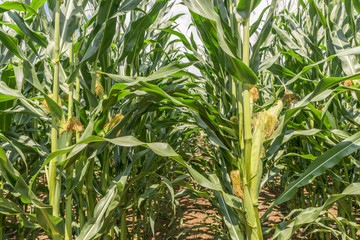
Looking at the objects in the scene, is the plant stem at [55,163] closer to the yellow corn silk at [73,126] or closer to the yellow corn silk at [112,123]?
the yellow corn silk at [73,126]

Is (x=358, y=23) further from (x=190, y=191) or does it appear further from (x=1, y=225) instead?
(x=1, y=225)

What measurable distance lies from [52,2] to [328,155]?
1283 millimetres

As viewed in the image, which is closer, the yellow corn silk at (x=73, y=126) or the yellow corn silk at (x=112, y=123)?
the yellow corn silk at (x=73, y=126)

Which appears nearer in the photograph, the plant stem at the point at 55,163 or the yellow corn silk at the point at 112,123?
the plant stem at the point at 55,163

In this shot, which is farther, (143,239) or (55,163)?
(143,239)

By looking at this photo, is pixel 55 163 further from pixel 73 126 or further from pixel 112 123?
pixel 112 123

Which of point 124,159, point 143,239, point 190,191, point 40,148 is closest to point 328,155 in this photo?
point 190,191

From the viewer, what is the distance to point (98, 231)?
Answer: 96 centimetres

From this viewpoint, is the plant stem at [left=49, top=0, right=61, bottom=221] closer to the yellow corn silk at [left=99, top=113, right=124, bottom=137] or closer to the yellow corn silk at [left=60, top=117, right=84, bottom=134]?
the yellow corn silk at [left=60, top=117, right=84, bottom=134]

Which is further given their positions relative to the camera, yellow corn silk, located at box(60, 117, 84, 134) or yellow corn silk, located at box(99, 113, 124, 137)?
yellow corn silk, located at box(99, 113, 124, 137)

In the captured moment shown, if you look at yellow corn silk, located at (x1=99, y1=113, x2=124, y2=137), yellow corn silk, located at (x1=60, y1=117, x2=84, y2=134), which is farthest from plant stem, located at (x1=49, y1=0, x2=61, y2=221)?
yellow corn silk, located at (x1=99, y1=113, x2=124, y2=137)

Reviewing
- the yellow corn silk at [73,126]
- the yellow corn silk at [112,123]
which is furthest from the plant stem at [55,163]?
the yellow corn silk at [112,123]

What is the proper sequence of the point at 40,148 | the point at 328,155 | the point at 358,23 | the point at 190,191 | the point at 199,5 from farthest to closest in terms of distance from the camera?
the point at 358,23
the point at 190,191
the point at 40,148
the point at 328,155
the point at 199,5

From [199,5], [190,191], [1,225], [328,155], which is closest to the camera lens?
[199,5]
